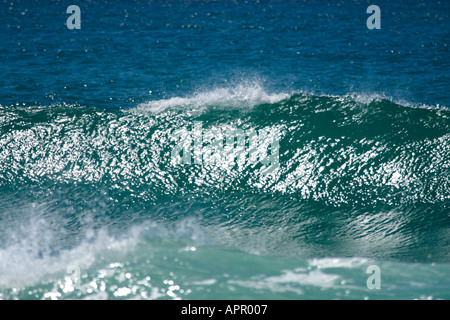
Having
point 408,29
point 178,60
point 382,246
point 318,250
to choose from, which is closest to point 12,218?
point 318,250

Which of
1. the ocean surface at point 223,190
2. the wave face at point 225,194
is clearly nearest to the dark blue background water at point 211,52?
the ocean surface at point 223,190

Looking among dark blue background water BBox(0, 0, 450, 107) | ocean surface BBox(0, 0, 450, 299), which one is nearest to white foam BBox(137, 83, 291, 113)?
ocean surface BBox(0, 0, 450, 299)

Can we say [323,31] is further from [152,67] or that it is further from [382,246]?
[382,246]

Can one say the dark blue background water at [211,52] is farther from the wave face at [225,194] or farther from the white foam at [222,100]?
the wave face at [225,194]

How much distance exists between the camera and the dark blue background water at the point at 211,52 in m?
13.3

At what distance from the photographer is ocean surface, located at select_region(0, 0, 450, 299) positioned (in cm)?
538

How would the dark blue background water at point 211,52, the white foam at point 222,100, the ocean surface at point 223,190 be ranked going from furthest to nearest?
the dark blue background water at point 211,52
the white foam at point 222,100
the ocean surface at point 223,190

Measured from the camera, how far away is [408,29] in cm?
2150

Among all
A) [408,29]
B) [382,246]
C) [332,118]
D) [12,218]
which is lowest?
[382,246]

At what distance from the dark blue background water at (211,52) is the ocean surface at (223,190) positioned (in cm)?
17

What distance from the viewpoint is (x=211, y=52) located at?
17.8 metres

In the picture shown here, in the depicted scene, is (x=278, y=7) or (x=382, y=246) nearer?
(x=382, y=246)

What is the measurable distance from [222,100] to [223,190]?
2.43 m

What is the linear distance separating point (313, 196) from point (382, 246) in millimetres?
1403
